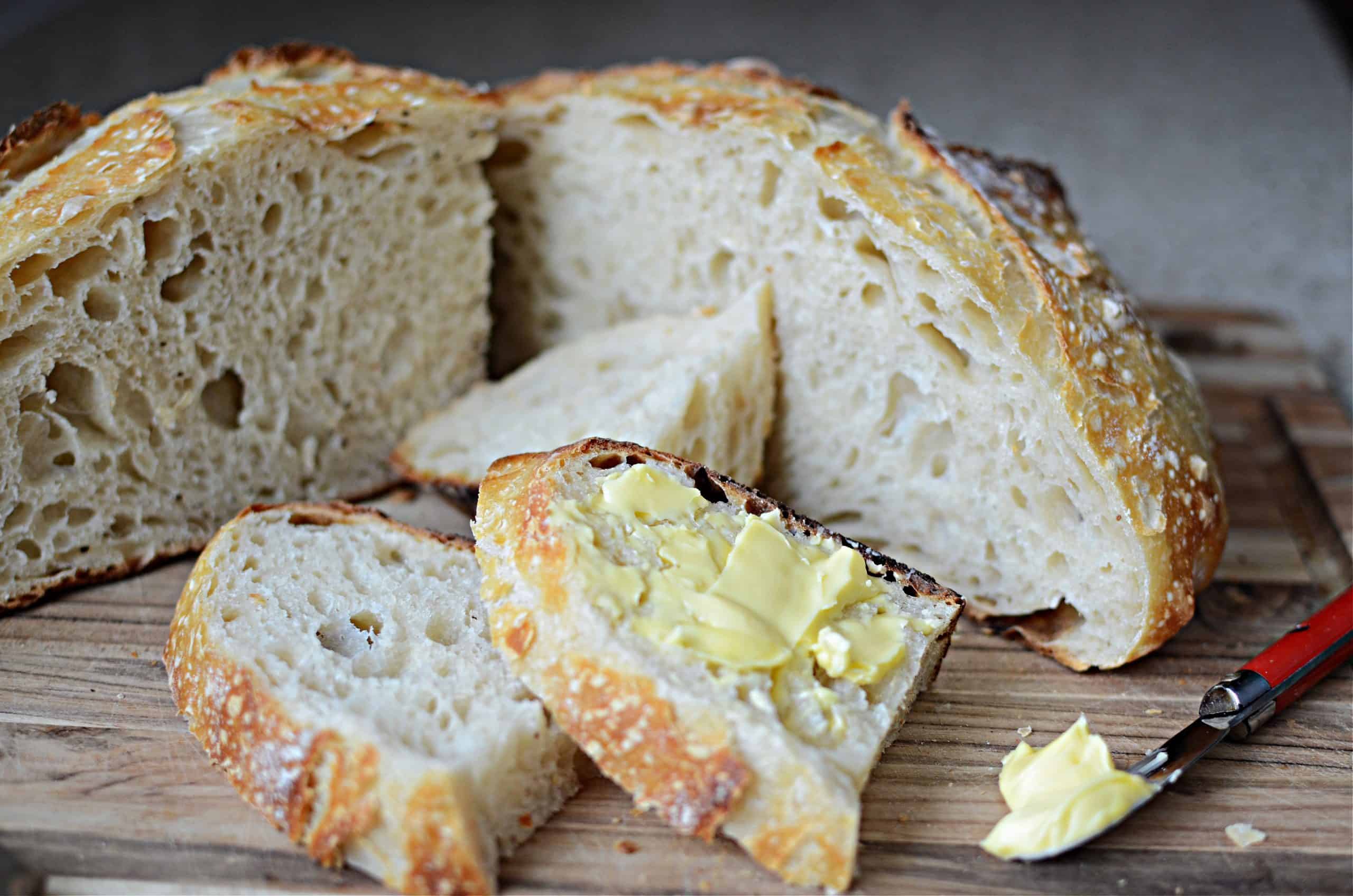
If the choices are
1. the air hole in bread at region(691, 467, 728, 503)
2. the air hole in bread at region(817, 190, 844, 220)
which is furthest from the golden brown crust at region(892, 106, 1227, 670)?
the air hole in bread at region(691, 467, 728, 503)

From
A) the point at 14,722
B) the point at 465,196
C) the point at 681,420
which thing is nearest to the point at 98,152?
the point at 465,196

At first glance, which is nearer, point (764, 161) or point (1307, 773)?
point (1307, 773)

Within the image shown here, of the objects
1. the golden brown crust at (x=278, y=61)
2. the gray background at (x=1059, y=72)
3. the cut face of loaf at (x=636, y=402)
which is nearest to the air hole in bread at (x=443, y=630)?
the cut face of loaf at (x=636, y=402)

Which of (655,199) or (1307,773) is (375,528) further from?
(1307,773)

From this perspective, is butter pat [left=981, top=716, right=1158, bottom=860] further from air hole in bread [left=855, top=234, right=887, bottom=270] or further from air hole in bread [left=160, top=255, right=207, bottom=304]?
air hole in bread [left=160, top=255, right=207, bottom=304]

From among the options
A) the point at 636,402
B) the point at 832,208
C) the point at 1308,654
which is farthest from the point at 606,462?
the point at 1308,654

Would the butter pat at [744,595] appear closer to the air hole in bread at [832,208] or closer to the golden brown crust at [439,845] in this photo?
the golden brown crust at [439,845]
